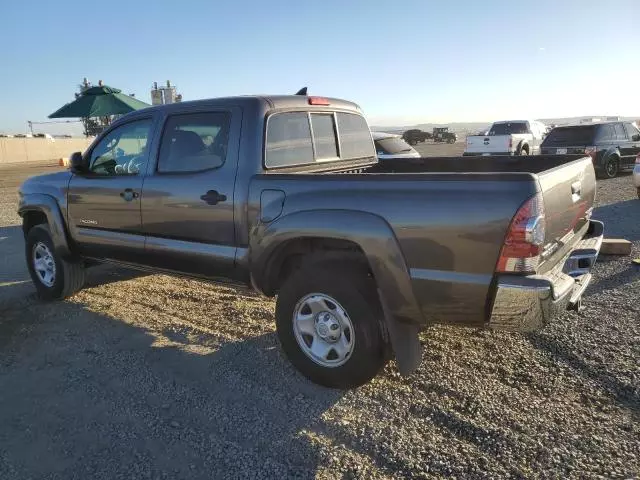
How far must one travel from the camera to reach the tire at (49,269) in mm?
5406

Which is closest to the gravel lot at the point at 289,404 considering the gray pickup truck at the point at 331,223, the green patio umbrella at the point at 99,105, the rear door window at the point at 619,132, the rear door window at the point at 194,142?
the gray pickup truck at the point at 331,223

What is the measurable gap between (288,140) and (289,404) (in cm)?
201

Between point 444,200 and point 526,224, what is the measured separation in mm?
A: 441

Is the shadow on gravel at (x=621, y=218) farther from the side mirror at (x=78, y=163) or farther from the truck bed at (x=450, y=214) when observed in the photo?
the side mirror at (x=78, y=163)

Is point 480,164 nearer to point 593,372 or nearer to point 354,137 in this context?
point 354,137

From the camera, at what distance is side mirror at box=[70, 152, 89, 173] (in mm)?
5020

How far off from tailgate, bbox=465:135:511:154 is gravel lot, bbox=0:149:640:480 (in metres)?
12.3

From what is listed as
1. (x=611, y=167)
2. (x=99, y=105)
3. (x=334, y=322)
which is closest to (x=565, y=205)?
(x=334, y=322)

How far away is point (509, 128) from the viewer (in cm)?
2022

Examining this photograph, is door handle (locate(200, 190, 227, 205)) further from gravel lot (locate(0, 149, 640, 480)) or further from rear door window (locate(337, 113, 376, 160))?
rear door window (locate(337, 113, 376, 160))

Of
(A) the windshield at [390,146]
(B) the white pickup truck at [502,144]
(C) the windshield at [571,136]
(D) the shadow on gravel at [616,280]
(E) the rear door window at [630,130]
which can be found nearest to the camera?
(D) the shadow on gravel at [616,280]

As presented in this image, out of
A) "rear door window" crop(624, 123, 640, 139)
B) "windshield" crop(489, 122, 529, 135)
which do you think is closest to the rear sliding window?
"rear door window" crop(624, 123, 640, 139)

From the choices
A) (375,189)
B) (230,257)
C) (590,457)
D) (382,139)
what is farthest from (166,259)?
(382,139)

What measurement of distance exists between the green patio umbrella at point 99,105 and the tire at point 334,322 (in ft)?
38.3
